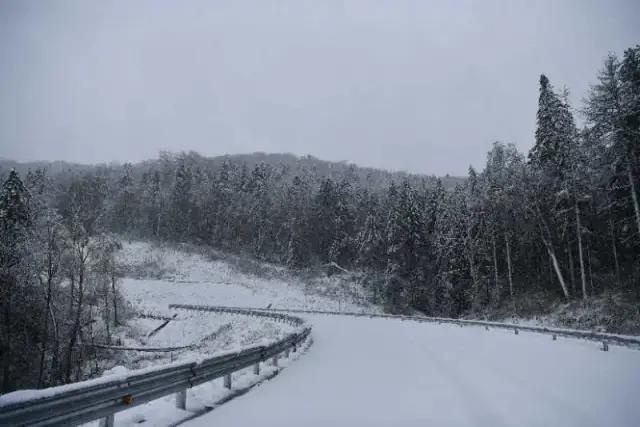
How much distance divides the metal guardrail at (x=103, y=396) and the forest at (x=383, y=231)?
24136 mm

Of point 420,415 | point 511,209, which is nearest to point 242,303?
point 511,209

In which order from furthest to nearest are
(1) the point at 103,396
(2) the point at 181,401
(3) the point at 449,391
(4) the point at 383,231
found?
(4) the point at 383,231 < (3) the point at 449,391 < (2) the point at 181,401 < (1) the point at 103,396

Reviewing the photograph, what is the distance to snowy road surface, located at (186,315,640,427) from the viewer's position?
24.9 ft

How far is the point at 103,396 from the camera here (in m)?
6.05

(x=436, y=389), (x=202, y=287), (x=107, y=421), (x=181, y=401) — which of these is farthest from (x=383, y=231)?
(x=107, y=421)

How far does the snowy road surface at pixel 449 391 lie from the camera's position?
7.60 metres

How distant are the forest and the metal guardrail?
24136 millimetres

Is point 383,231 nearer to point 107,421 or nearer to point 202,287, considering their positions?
point 202,287

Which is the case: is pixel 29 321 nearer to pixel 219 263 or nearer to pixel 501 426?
pixel 501 426

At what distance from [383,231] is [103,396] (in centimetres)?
6729

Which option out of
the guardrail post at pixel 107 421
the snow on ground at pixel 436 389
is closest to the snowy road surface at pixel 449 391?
the snow on ground at pixel 436 389

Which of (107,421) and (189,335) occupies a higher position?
(107,421)

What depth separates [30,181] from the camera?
290 feet

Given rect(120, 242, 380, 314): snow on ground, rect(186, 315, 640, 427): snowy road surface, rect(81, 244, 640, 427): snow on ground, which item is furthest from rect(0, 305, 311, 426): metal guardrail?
rect(120, 242, 380, 314): snow on ground
